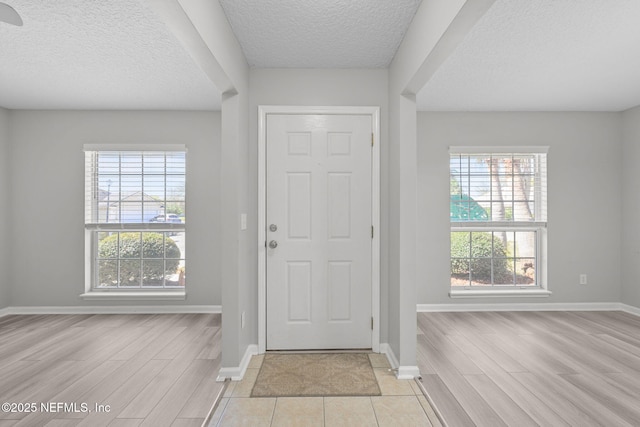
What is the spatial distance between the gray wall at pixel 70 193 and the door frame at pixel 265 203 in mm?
1418

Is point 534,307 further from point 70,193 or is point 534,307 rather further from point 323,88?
point 70,193

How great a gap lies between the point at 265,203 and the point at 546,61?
271cm

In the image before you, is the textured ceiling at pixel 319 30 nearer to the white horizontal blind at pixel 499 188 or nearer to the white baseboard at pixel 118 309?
the white horizontal blind at pixel 499 188

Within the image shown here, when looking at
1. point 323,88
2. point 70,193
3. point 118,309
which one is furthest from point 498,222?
point 70,193

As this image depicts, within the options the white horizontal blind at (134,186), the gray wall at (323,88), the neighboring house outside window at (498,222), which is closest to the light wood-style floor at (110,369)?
the white horizontal blind at (134,186)

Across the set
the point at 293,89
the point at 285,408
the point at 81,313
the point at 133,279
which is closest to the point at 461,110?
the point at 293,89

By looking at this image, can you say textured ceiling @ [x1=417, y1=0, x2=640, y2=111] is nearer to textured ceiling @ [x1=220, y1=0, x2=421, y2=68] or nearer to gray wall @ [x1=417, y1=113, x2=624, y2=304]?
gray wall @ [x1=417, y1=113, x2=624, y2=304]

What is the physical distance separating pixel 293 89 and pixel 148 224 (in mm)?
2597

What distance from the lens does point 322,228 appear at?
3152 millimetres

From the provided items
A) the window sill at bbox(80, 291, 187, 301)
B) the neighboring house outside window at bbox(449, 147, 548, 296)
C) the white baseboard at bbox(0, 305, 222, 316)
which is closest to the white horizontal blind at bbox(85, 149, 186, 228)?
the window sill at bbox(80, 291, 187, 301)

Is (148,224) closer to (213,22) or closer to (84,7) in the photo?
(84,7)

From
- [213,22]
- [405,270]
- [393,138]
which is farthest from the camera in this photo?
[393,138]

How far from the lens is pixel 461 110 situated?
4344 mm

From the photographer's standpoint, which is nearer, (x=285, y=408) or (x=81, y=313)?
(x=285, y=408)
